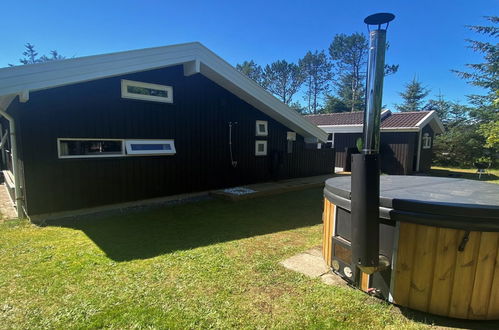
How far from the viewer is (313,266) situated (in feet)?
10.3

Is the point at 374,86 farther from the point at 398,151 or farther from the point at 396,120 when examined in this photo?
the point at 396,120

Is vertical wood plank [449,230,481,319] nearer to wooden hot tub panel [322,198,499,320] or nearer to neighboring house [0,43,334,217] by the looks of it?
wooden hot tub panel [322,198,499,320]

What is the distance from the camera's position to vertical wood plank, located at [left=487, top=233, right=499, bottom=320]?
2.08 m

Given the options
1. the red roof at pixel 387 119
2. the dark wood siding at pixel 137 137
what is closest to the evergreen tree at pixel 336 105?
the red roof at pixel 387 119

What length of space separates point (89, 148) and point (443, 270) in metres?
5.95

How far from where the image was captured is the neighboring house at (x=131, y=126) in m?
4.61

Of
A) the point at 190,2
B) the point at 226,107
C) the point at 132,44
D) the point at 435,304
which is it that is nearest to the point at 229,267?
the point at 435,304

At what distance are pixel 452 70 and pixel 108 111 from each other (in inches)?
856

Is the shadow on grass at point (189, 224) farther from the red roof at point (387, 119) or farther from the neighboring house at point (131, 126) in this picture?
the red roof at point (387, 119)

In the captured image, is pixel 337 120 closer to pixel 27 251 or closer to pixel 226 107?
pixel 226 107

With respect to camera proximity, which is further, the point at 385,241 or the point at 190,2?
the point at 190,2

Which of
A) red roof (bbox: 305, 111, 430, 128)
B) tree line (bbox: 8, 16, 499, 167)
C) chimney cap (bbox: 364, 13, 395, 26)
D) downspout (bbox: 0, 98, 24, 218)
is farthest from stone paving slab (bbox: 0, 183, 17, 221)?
tree line (bbox: 8, 16, 499, 167)

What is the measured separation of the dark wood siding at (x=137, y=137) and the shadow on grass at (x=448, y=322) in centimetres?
557

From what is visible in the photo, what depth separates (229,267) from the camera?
306cm
